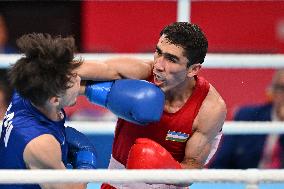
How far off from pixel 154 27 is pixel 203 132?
2.09 metres

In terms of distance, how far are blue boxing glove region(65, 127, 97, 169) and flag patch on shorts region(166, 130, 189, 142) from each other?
0.26 m

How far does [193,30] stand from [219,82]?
1.78 metres

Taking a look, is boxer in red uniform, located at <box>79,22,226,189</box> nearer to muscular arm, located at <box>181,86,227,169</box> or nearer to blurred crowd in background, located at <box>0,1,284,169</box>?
muscular arm, located at <box>181,86,227,169</box>

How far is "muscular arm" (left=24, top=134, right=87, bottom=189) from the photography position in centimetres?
204

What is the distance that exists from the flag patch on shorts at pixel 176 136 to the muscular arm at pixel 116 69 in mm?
194

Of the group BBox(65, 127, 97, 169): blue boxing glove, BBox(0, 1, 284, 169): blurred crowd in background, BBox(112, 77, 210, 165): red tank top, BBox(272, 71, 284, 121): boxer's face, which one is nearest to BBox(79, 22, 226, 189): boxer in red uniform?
BBox(112, 77, 210, 165): red tank top

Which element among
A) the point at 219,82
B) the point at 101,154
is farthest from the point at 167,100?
the point at 219,82

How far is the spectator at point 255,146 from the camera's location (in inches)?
141

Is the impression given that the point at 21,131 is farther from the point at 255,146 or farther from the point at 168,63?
the point at 255,146

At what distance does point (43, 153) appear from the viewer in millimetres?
2037

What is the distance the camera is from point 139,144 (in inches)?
90.8

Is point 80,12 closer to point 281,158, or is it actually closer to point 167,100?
point 281,158

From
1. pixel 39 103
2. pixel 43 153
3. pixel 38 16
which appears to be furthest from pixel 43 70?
pixel 38 16

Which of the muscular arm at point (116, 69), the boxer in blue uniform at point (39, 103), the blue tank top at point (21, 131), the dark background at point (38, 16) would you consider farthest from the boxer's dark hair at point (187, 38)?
the dark background at point (38, 16)
